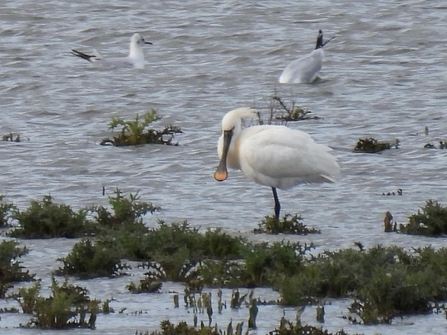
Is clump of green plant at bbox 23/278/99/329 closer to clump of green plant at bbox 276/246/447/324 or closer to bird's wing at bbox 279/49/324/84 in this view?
clump of green plant at bbox 276/246/447/324

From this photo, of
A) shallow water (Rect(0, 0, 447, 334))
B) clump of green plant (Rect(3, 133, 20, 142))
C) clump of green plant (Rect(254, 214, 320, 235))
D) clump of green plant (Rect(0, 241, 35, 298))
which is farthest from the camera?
clump of green plant (Rect(3, 133, 20, 142))

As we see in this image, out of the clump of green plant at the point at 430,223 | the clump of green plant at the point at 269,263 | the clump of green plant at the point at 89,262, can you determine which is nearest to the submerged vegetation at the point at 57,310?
the clump of green plant at the point at 89,262

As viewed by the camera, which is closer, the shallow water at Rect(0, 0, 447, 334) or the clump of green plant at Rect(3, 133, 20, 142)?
the shallow water at Rect(0, 0, 447, 334)

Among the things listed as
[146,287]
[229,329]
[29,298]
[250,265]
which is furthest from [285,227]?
[229,329]

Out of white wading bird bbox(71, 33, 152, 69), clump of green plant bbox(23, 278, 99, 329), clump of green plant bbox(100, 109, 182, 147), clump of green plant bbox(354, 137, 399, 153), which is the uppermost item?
white wading bird bbox(71, 33, 152, 69)

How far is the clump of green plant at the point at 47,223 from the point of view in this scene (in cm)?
881

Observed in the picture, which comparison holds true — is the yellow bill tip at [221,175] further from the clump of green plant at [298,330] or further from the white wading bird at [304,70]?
the white wading bird at [304,70]

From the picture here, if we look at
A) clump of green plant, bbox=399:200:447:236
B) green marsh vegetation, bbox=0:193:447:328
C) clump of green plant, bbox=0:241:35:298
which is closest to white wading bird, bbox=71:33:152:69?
green marsh vegetation, bbox=0:193:447:328

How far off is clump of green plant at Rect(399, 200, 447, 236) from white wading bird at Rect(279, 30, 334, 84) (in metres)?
10.4

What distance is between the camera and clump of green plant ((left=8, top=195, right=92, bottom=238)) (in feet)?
28.9

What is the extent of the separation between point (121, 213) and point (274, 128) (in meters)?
1.79

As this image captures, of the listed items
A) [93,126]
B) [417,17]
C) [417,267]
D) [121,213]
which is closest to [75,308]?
[417,267]

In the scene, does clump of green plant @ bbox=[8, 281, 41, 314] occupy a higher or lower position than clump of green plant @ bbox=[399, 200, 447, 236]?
lower

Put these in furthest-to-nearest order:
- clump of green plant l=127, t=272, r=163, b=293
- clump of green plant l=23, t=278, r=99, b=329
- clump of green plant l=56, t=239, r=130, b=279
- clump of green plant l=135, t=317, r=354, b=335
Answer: clump of green plant l=56, t=239, r=130, b=279 → clump of green plant l=127, t=272, r=163, b=293 → clump of green plant l=23, t=278, r=99, b=329 → clump of green plant l=135, t=317, r=354, b=335
